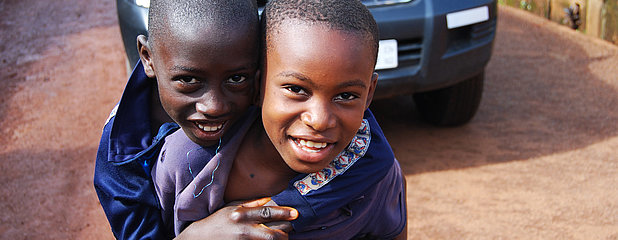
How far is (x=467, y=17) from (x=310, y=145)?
242 cm

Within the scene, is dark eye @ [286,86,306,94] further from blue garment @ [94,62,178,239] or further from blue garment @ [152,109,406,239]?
blue garment @ [94,62,178,239]

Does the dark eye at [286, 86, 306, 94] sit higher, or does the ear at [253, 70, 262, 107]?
the dark eye at [286, 86, 306, 94]

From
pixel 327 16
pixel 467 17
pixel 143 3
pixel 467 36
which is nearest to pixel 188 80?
pixel 327 16

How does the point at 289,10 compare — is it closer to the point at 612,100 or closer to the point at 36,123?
the point at 36,123

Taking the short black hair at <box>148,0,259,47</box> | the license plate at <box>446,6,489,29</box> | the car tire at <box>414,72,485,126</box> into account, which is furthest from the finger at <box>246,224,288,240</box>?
the car tire at <box>414,72,485,126</box>

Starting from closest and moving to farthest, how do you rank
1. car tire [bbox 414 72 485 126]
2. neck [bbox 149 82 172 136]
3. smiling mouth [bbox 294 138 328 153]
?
1. smiling mouth [bbox 294 138 328 153]
2. neck [bbox 149 82 172 136]
3. car tire [bbox 414 72 485 126]

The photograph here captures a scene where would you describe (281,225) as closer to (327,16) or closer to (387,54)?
(327,16)

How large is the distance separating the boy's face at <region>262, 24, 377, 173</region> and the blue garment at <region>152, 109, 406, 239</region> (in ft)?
0.60

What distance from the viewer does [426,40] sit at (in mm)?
3562

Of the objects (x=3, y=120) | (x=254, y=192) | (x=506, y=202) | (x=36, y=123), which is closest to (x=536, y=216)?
(x=506, y=202)

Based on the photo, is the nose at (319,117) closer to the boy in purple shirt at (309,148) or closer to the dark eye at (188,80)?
the boy in purple shirt at (309,148)

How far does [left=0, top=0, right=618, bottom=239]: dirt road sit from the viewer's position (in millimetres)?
3373

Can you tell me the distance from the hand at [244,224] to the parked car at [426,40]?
175 centimetres

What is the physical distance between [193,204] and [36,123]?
353cm
